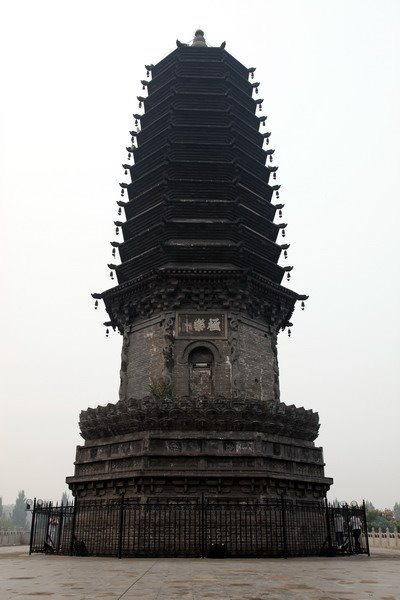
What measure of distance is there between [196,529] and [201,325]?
28.8ft

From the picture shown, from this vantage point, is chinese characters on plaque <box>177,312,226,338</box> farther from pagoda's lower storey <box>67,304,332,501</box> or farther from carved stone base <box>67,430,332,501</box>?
carved stone base <box>67,430,332,501</box>

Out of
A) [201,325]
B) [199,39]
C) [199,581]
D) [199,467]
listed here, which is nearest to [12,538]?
[201,325]

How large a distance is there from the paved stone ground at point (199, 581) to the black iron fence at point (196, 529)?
2565 millimetres

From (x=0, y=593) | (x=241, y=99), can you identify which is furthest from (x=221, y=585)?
(x=241, y=99)

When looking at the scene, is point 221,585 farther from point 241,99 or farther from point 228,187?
point 241,99

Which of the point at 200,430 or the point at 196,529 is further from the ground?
the point at 200,430

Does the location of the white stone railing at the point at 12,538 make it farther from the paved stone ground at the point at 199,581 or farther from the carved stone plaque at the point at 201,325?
the paved stone ground at the point at 199,581

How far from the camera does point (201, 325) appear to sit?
2302 centimetres

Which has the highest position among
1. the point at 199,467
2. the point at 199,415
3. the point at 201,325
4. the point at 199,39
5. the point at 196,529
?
the point at 199,39

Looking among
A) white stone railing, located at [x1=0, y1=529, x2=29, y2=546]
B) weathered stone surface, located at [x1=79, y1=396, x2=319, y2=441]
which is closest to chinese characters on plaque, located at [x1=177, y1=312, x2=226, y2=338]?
weathered stone surface, located at [x1=79, y1=396, x2=319, y2=441]

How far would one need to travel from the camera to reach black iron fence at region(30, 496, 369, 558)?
1630cm

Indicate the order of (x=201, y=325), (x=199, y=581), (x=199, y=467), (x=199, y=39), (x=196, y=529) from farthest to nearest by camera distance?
(x=199, y=39)
(x=201, y=325)
(x=199, y=467)
(x=196, y=529)
(x=199, y=581)

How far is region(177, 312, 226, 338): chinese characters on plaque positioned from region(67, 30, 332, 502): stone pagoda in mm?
45

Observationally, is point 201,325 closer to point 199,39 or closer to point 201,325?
point 201,325
